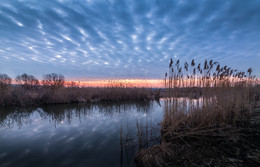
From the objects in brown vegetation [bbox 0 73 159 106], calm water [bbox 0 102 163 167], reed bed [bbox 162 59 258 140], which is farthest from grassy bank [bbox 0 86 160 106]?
reed bed [bbox 162 59 258 140]

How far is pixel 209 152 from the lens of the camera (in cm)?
222

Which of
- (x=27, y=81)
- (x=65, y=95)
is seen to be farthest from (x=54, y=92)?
(x=27, y=81)

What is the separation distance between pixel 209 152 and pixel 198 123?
121 centimetres

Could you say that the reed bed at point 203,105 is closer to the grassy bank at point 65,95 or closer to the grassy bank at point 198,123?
the grassy bank at point 198,123

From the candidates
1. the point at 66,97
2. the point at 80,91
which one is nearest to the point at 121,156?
the point at 66,97

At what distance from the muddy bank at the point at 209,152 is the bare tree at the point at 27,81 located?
15.0m

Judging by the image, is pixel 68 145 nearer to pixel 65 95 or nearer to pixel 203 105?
pixel 203 105

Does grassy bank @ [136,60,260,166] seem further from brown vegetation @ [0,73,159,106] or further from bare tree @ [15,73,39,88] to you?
bare tree @ [15,73,39,88]

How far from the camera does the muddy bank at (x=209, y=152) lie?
6.39ft

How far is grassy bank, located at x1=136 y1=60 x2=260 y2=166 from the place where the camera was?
2.16m

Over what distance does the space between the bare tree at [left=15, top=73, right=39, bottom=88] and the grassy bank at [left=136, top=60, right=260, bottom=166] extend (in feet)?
48.9

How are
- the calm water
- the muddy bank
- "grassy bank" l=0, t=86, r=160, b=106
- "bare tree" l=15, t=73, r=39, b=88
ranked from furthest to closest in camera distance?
"bare tree" l=15, t=73, r=39, b=88, "grassy bank" l=0, t=86, r=160, b=106, the calm water, the muddy bank

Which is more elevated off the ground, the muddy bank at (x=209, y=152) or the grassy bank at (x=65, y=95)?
the grassy bank at (x=65, y=95)

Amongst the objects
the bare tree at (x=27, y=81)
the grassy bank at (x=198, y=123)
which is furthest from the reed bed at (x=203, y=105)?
the bare tree at (x=27, y=81)
